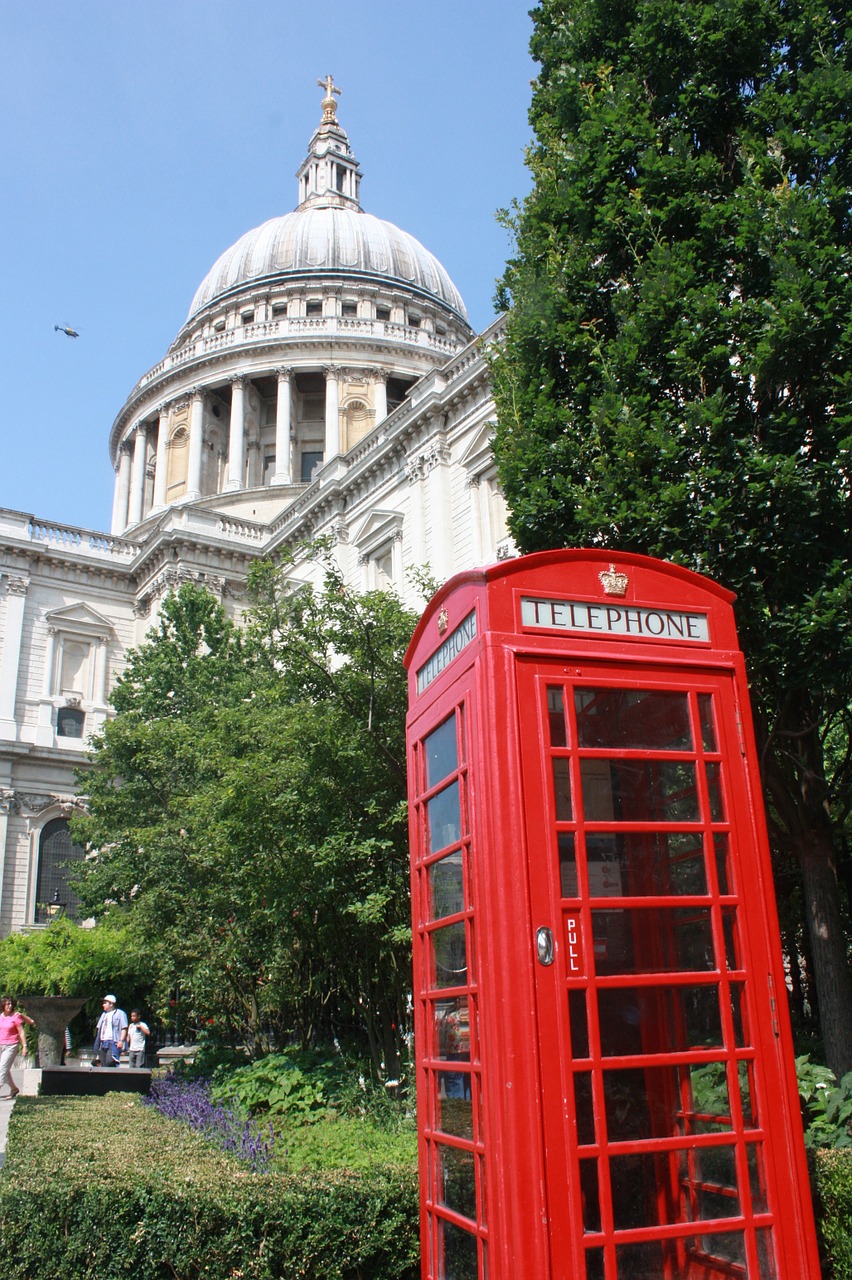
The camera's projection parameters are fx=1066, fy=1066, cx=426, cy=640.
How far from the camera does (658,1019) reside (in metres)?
4.54

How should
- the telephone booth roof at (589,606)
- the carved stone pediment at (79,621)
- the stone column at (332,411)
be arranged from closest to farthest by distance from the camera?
the telephone booth roof at (589,606), the carved stone pediment at (79,621), the stone column at (332,411)

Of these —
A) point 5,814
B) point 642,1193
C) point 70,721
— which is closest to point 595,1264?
point 642,1193

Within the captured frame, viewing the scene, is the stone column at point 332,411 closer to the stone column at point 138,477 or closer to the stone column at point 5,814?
the stone column at point 138,477

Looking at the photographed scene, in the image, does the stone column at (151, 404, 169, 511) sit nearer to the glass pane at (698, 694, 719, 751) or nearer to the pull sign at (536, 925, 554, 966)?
the glass pane at (698, 694, 719, 751)

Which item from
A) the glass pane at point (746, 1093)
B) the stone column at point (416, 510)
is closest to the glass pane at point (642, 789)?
the glass pane at point (746, 1093)

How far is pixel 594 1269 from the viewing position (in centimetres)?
412

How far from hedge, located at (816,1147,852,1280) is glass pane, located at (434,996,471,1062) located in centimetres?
238

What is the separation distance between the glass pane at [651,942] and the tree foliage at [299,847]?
7.48 metres

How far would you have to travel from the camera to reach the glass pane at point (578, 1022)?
4305 millimetres

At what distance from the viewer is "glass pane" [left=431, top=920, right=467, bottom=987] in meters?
4.82

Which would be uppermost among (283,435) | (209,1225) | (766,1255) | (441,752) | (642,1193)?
(283,435)

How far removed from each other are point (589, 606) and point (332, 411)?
47141 millimetres

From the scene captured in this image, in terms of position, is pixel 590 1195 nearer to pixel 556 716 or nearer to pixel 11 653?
pixel 556 716

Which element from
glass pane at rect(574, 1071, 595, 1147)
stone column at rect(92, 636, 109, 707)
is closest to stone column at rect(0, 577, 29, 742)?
stone column at rect(92, 636, 109, 707)
